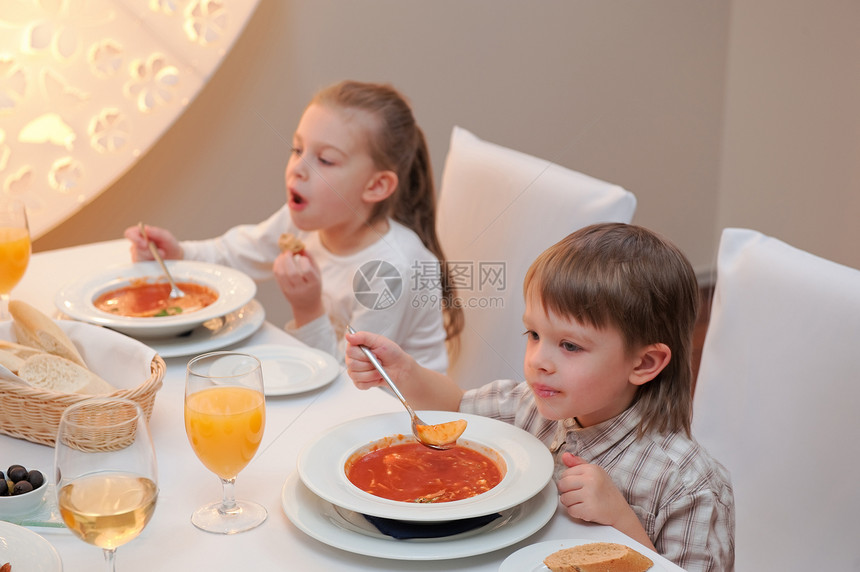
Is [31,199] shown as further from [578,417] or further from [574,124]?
[574,124]

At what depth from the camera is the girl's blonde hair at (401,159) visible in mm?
→ 1764

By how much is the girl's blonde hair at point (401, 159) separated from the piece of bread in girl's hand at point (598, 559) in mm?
984

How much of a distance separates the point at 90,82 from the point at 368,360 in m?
1.42

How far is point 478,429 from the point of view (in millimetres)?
1016

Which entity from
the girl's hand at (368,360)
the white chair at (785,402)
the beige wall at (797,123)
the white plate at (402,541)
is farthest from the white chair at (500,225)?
the beige wall at (797,123)

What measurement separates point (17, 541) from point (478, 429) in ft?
1.59

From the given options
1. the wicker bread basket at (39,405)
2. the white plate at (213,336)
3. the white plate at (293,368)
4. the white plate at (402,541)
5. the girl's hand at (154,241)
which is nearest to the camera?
the white plate at (402,541)

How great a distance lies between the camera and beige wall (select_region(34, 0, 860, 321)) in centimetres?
255

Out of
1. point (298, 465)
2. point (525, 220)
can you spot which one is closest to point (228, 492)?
point (298, 465)

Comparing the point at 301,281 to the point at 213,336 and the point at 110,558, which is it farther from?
the point at 110,558

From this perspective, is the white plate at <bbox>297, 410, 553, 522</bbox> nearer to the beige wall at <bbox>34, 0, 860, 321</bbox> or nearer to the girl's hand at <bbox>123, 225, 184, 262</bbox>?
the girl's hand at <bbox>123, 225, 184, 262</bbox>

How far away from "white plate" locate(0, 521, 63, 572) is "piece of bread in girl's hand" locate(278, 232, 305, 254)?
2.88 ft

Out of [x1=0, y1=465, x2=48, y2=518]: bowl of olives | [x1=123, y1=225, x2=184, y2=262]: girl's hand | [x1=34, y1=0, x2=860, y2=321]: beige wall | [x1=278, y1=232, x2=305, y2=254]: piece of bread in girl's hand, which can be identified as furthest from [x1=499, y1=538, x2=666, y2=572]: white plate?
[x1=34, y1=0, x2=860, y2=321]: beige wall

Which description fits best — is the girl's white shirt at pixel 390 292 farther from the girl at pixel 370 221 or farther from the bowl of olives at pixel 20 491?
the bowl of olives at pixel 20 491
